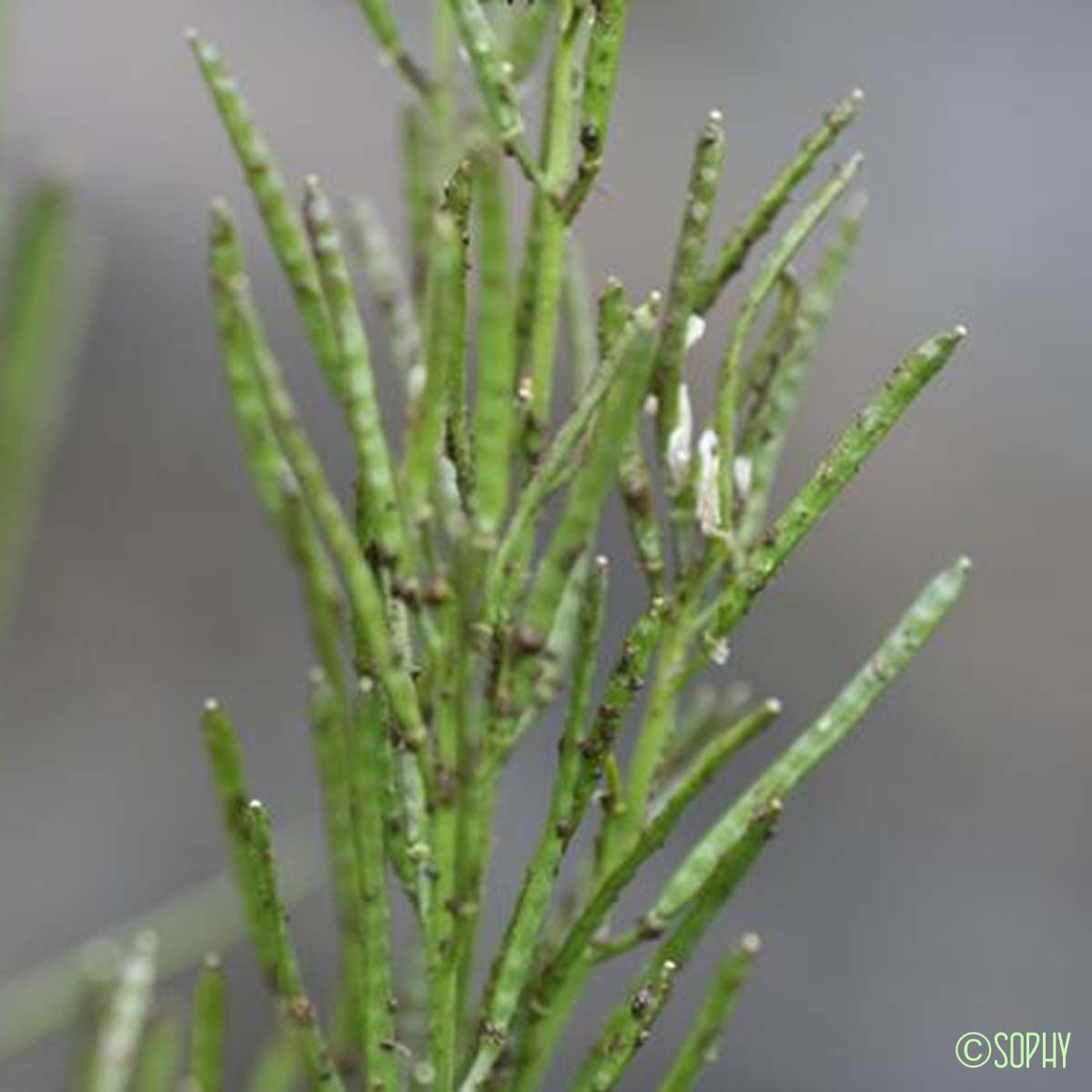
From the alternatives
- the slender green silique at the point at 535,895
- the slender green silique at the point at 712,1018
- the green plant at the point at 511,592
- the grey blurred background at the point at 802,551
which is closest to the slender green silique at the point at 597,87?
the green plant at the point at 511,592

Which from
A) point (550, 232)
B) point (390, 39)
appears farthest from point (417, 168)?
point (550, 232)

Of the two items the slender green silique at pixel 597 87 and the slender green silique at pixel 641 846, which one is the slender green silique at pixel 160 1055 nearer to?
the slender green silique at pixel 641 846

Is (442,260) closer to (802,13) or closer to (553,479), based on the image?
(553,479)

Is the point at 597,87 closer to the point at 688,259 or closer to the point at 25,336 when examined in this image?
the point at 688,259

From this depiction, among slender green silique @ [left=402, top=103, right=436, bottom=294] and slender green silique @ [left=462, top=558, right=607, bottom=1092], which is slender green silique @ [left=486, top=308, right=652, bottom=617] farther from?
slender green silique @ [left=402, top=103, right=436, bottom=294]

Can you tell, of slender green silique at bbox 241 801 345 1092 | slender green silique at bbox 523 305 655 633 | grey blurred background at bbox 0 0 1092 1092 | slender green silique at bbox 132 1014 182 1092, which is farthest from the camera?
grey blurred background at bbox 0 0 1092 1092

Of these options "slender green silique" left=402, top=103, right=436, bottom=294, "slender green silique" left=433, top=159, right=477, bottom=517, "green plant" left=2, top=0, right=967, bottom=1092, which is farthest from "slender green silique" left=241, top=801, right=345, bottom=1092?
"slender green silique" left=402, top=103, right=436, bottom=294

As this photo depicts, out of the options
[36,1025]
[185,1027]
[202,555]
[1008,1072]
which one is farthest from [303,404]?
[36,1025]
